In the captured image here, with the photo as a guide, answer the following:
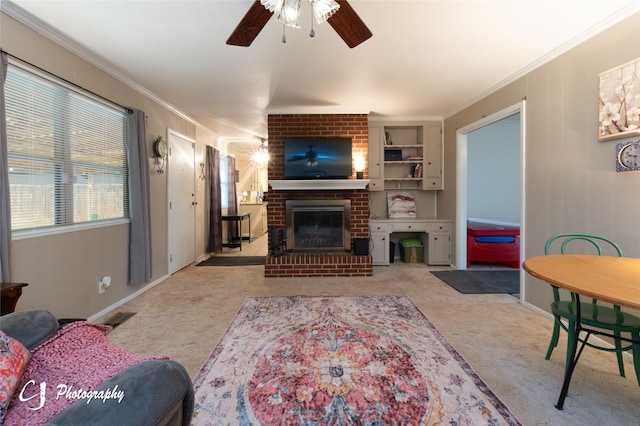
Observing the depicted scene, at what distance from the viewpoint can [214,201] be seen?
5090mm

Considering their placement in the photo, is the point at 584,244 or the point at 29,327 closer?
the point at 29,327

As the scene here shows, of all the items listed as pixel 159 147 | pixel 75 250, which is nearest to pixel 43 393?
pixel 75 250

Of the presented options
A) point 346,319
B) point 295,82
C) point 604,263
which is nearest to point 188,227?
point 295,82

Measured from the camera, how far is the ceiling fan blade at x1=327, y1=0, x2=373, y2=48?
4.51ft

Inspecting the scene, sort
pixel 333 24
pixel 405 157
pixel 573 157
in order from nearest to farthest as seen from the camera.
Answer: pixel 333 24 < pixel 573 157 < pixel 405 157

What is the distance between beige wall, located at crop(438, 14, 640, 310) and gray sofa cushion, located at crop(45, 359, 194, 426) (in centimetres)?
275

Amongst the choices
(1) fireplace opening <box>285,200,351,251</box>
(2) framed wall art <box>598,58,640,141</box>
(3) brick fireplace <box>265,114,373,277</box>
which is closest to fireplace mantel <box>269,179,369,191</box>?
(3) brick fireplace <box>265,114,373,277</box>

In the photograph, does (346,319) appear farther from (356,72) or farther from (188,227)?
(188,227)

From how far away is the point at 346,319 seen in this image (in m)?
2.38

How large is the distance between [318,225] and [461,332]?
233 cm

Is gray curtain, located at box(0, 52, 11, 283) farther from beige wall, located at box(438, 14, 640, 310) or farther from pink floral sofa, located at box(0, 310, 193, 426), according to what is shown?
beige wall, located at box(438, 14, 640, 310)

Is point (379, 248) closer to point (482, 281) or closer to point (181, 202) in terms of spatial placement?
point (482, 281)

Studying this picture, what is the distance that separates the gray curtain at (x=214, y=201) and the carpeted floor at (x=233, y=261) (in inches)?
11.7

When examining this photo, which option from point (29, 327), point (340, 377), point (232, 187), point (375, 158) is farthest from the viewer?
point (232, 187)
